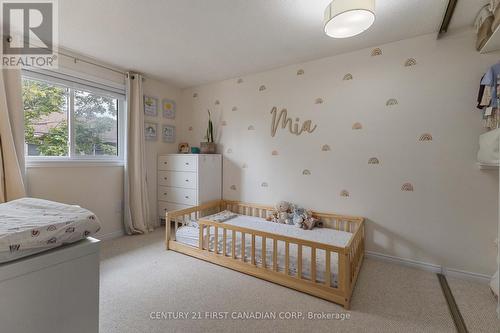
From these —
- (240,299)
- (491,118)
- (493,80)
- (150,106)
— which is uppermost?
(150,106)

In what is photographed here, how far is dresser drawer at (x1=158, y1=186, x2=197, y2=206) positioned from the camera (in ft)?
10.7

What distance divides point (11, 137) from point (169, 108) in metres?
2.01

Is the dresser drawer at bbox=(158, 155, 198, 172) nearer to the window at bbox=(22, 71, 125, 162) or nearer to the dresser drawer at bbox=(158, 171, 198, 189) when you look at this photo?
the dresser drawer at bbox=(158, 171, 198, 189)

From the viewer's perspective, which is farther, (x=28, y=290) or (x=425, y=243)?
(x=425, y=243)

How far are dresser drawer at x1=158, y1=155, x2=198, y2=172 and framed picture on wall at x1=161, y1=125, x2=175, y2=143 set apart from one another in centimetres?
36

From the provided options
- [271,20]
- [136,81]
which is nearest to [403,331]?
[271,20]

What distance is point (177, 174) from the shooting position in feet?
11.2

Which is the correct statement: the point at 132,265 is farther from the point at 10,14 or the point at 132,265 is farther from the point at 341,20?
the point at 341,20

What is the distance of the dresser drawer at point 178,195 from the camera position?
128 inches

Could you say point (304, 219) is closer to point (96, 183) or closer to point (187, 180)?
point (187, 180)

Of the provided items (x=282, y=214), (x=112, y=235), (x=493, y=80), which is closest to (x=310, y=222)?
(x=282, y=214)

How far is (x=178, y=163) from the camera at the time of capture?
339cm

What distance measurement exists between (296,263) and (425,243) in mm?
1350

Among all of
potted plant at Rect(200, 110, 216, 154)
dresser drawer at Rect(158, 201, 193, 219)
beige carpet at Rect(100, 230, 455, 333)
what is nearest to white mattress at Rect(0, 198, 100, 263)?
beige carpet at Rect(100, 230, 455, 333)
